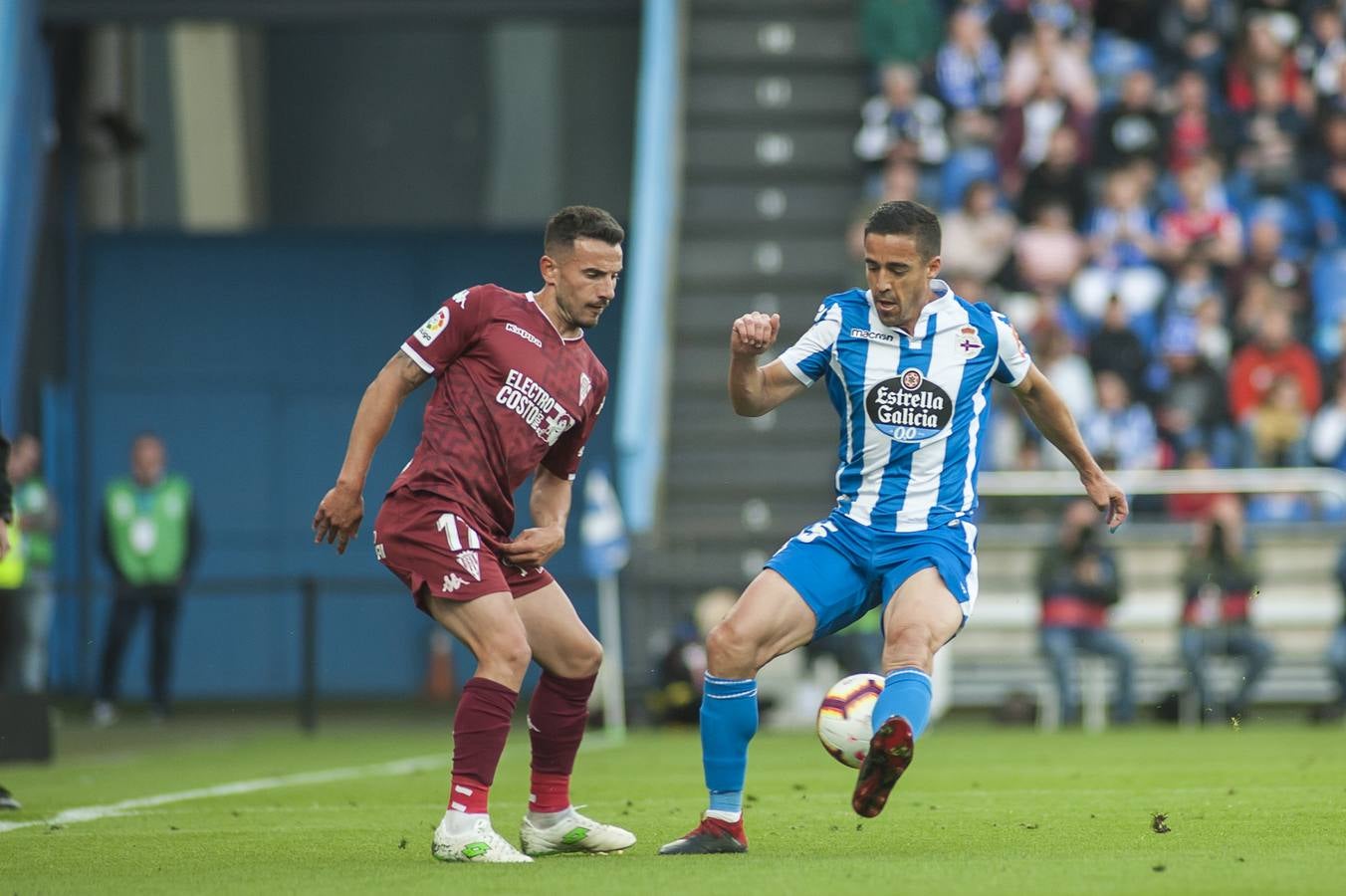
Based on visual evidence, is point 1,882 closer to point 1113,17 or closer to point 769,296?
point 769,296

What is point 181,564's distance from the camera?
19.1 meters

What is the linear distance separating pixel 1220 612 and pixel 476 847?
10.6 meters

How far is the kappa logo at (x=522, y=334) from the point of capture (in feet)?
25.4

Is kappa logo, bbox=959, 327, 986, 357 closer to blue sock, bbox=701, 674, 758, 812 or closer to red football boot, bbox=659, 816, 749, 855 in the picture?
blue sock, bbox=701, 674, 758, 812

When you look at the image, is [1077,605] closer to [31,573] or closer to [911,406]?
[31,573]

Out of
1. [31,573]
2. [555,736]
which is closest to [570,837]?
[555,736]

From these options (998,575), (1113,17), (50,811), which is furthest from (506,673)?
(1113,17)

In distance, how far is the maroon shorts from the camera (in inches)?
295

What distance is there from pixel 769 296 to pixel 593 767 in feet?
22.9

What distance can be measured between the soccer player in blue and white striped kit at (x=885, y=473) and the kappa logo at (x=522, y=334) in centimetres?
67

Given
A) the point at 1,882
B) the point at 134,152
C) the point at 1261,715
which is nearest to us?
the point at 1,882

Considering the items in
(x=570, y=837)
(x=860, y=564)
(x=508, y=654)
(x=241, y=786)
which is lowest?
(x=241, y=786)

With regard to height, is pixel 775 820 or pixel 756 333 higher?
pixel 756 333

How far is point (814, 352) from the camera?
308 inches
